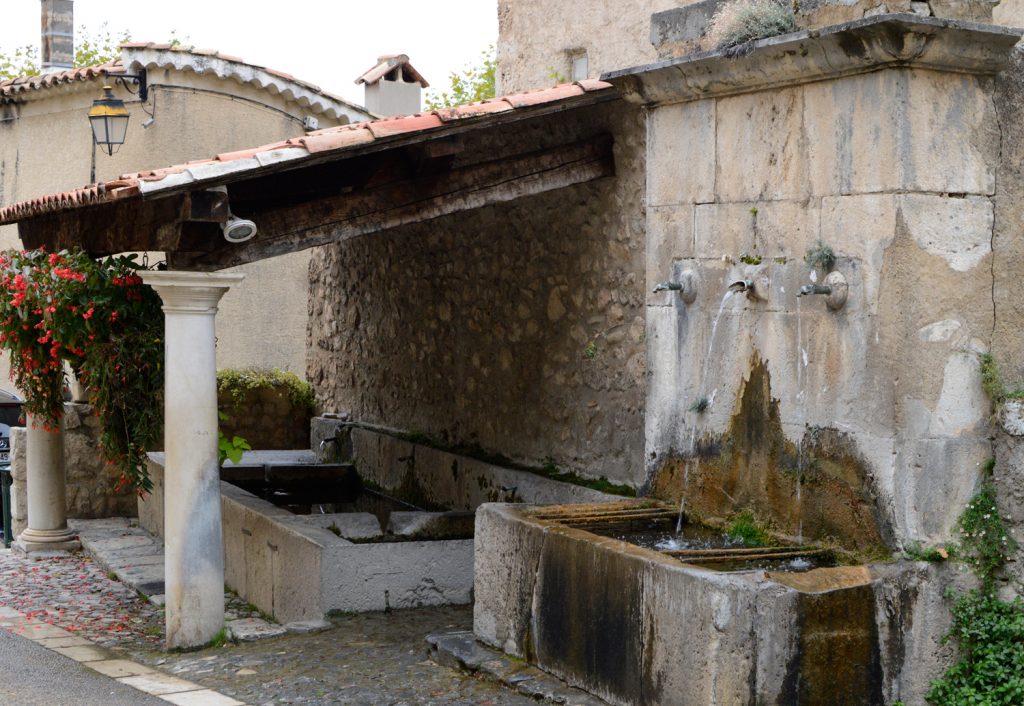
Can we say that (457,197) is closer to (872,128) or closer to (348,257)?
(872,128)

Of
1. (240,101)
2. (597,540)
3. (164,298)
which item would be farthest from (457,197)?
(240,101)

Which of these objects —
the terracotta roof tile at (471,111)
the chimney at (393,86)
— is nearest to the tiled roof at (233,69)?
the chimney at (393,86)

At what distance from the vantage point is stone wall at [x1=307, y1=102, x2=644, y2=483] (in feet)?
24.3

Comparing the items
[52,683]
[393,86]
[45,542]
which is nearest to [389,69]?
[393,86]

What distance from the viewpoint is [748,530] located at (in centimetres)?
526

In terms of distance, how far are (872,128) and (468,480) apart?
4.90 meters

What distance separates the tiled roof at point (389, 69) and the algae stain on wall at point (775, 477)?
47.6ft

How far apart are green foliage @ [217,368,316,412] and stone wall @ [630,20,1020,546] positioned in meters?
7.68

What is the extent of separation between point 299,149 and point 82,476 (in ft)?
18.8

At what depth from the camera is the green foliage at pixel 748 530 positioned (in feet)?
17.0

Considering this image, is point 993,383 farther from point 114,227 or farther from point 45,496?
point 45,496

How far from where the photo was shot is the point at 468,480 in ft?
29.3

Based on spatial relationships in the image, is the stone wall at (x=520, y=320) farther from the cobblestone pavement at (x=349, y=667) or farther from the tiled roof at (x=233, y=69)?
the tiled roof at (x=233, y=69)

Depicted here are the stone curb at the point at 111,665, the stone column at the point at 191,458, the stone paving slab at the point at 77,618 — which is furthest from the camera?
the stone column at the point at 191,458
